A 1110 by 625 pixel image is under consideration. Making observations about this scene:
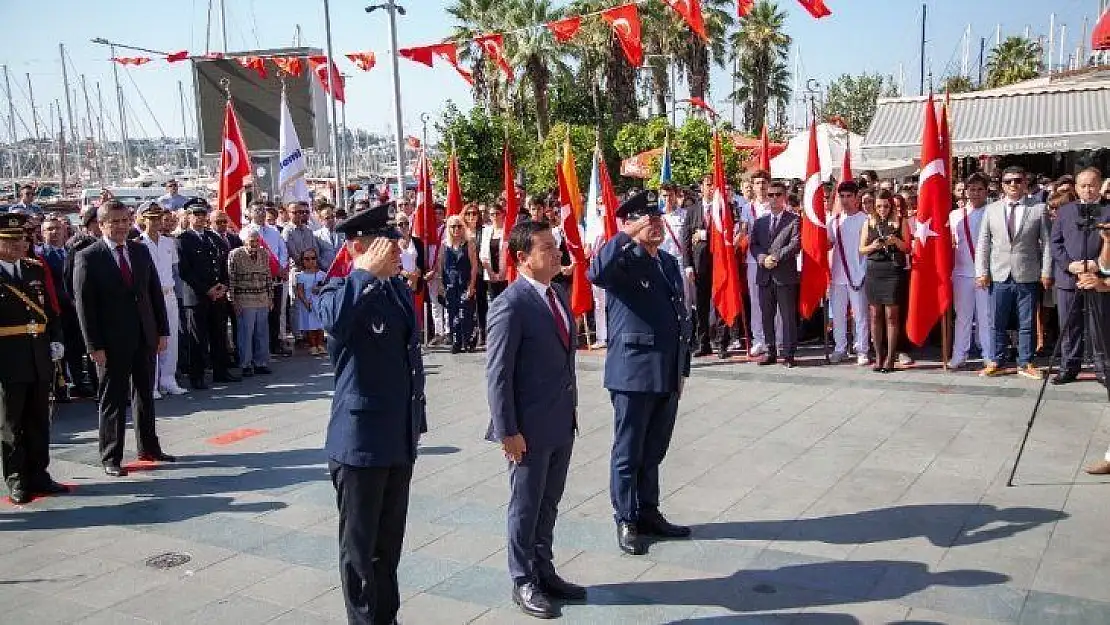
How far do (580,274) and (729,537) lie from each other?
6.57 m

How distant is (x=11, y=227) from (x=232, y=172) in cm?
723

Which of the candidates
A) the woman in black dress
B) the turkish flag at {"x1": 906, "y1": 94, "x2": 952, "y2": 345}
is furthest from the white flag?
the turkish flag at {"x1": 906, "y1": 94, "x2": 952, "y2": 345}

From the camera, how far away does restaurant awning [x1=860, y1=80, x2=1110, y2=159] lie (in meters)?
16.9

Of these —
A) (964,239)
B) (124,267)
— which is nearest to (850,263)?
(964,239)

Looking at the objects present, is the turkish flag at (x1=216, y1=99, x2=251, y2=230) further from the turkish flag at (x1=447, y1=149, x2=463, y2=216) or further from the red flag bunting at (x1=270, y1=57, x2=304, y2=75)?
the red flag bunting at (x1=270, y1=57, x2=304, y2=75)

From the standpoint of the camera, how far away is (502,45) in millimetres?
18109

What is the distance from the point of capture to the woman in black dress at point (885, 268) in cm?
1009

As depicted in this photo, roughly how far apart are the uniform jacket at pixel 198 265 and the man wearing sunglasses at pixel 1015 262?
8631mm

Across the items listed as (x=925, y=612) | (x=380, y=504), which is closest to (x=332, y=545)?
(x=380, y=504)

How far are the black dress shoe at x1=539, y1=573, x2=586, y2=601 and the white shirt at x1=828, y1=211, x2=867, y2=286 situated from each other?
700 centimetres

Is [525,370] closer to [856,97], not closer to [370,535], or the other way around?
[370,535]

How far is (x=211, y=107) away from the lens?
26.3 m

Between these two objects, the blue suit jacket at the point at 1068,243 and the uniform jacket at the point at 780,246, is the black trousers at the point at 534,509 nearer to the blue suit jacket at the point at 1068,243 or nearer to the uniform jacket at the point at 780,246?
the blue suit jacket at the point at 1068,243

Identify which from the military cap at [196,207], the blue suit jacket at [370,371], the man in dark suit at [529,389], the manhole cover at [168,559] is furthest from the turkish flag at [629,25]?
the blue suit jacket at [370,371]
